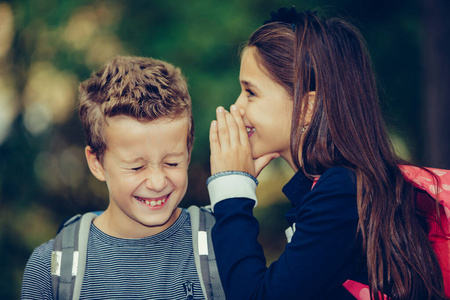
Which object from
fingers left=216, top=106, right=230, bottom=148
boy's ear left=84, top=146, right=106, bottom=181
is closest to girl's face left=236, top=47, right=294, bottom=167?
fingers left=216, top=106, right=230, bottom=148

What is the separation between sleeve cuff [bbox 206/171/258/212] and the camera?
6.72ft

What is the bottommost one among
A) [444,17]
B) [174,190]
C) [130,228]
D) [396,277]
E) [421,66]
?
[396,277]

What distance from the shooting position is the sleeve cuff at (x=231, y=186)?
2047mm

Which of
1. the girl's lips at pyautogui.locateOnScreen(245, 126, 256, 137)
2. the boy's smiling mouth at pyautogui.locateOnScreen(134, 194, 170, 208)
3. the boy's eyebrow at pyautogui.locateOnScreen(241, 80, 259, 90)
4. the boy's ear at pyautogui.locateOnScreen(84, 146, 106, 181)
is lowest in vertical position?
the boy's smiling mouth at pyautogui.locateOnScreen(134, 194, 170, 208)

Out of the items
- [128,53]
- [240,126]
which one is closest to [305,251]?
[240,126]

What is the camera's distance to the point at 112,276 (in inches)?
81.0

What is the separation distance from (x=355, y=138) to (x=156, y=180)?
35.5 inches

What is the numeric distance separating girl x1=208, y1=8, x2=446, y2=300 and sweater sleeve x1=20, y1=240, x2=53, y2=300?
2.47 feet

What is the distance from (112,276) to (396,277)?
3.93 ft

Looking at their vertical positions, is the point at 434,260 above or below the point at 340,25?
below

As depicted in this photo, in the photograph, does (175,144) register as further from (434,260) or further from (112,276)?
(434,260)

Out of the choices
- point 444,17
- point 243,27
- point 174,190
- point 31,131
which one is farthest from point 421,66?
point 31,131

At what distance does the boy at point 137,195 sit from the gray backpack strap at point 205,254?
0.17 ft

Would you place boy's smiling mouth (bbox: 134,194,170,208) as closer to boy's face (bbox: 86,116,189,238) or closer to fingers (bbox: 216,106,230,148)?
boy's face (bbox: 86,116,189,238)
